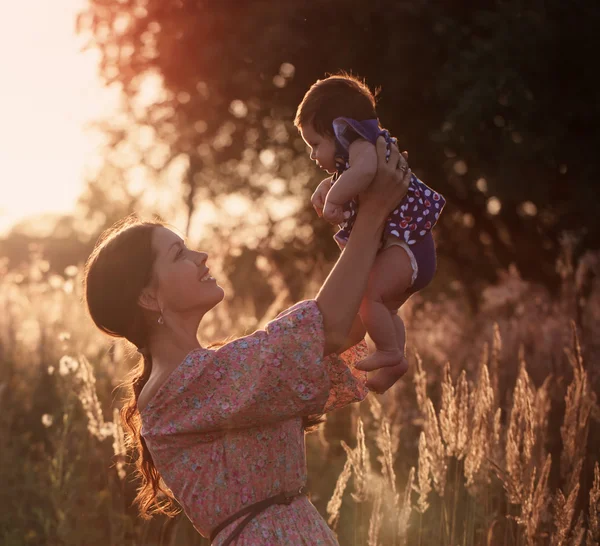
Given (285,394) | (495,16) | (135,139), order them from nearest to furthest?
(285,394) < (495,16) < (135,139)

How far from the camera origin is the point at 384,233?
101 inches

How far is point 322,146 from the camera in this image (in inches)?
101

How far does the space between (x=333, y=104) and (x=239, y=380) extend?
90 cm

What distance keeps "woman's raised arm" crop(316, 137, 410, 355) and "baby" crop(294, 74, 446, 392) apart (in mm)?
106

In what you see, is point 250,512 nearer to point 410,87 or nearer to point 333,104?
point 333,104

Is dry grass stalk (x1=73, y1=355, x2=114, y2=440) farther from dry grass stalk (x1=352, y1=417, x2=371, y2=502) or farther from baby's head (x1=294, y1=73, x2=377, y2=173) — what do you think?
baby's head (x1=294, y1=73, x2=377, y2=173)

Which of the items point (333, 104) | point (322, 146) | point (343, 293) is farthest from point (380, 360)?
point (333, 104)

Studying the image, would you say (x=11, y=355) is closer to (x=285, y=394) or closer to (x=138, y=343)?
(x=138, y=343)

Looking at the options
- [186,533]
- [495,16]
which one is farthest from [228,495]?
[495,16]

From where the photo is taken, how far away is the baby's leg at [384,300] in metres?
2.51

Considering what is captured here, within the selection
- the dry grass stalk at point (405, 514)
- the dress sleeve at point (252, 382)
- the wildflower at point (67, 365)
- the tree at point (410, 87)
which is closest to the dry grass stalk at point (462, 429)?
the dry grass stalk at point (405, 514)

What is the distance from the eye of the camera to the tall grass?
318cm

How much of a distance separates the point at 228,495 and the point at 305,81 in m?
6.97

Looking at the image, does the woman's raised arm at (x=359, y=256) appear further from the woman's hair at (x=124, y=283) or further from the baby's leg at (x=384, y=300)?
the woman's hair at (x=124, y=283)
